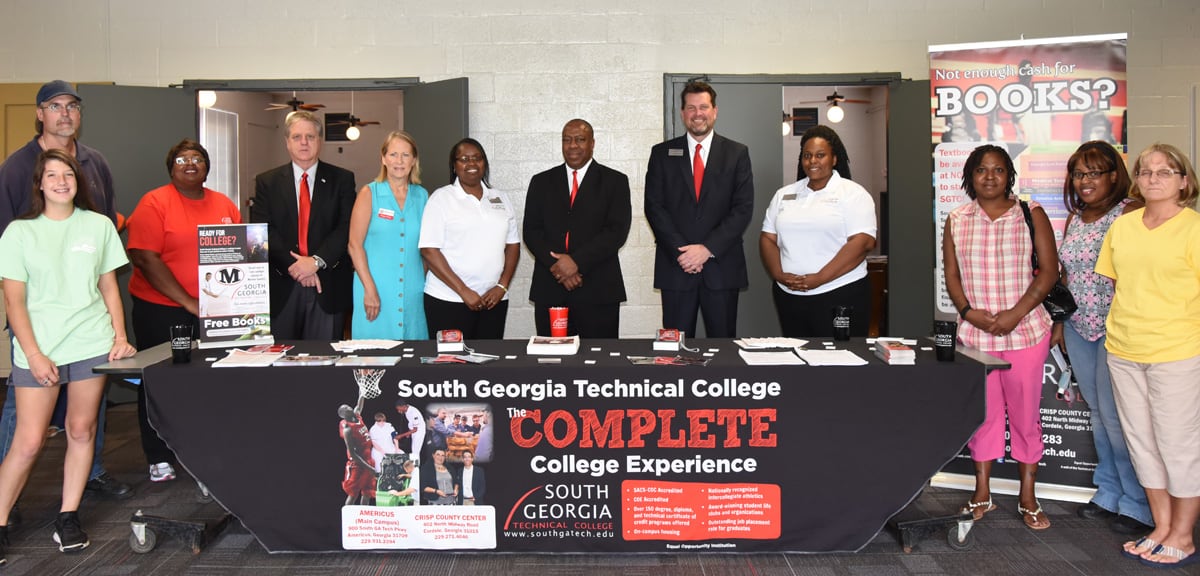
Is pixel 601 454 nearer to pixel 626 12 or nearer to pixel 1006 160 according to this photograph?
pixel 1006 160

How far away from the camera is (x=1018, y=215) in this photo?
10.1 feet

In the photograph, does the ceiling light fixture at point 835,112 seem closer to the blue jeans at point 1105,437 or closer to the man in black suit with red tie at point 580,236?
the man in black suit with red tie at point 580,236

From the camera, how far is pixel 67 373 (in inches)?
110

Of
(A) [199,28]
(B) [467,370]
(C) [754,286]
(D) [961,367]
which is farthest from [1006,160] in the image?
(A) [199,28]

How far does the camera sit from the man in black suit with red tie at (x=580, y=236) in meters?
3.88

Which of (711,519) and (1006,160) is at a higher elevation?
(1006,160)

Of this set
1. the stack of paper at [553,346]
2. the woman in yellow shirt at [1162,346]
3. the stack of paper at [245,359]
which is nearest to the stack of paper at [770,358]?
the stack of paper at [553,346]

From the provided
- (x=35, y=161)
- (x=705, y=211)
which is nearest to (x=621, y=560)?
(x=705, y=211)

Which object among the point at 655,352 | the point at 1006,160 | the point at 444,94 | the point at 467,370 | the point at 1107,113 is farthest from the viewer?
the point at 444,94

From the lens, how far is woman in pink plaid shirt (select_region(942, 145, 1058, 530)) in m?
3.05

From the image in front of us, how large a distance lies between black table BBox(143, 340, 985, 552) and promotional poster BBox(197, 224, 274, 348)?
43 cm

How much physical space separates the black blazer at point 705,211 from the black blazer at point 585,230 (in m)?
0.19

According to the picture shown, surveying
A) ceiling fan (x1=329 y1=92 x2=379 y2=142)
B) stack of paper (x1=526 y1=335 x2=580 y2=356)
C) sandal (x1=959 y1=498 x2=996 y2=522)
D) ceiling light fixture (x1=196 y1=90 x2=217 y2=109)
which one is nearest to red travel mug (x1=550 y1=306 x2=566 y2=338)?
stack of paper (x1=526 y1=335 x2=580 y2=356)

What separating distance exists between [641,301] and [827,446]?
3.09 m
